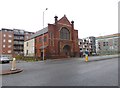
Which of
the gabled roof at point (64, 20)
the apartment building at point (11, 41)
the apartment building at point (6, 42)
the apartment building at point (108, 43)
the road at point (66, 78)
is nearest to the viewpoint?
the road at point (66, 78)

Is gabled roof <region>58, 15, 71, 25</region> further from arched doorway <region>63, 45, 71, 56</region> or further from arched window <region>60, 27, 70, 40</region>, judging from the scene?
arched doorway <region>63, 45, 71, 56</region>

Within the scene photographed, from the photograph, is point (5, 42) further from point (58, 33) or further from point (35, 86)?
point (35, 86)

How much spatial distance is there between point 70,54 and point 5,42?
154ft

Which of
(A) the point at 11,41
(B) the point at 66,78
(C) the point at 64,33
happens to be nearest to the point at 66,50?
(C) the point at 64,33

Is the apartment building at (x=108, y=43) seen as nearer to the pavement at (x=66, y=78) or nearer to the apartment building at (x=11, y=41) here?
the apartment building at (x=11, y=41)

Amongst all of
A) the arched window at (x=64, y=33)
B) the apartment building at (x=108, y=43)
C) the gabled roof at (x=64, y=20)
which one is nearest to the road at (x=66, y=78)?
the arched window at (x=64, y=33)

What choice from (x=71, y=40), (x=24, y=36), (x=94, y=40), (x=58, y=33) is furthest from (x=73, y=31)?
(x=94, y=40)

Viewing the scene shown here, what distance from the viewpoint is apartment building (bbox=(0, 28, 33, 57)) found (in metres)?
80.0

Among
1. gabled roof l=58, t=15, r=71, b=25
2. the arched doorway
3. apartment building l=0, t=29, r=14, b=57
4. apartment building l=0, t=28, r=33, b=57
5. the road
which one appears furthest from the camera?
apartment building l=0, t=28, r=33, b=57

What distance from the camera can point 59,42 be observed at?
47125 mm

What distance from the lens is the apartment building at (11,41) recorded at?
80.0 meters

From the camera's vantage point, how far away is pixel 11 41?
81688mm

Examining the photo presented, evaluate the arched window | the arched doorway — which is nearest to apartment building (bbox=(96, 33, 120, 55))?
the arched doorway

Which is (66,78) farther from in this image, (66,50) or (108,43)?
(108,43)
